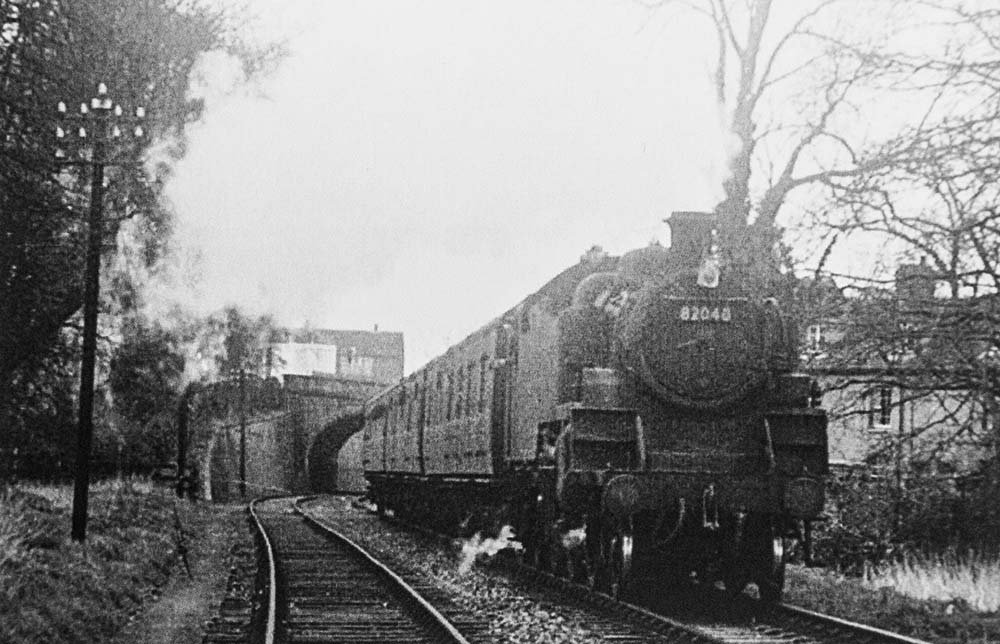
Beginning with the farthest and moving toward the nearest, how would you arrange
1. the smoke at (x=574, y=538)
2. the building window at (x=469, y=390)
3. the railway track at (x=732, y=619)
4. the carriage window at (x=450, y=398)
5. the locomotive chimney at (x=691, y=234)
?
the carriage window at (x=450, y=398) < the building window at (x=469, y=390) < the smoke at (x=574, y=538) < the locomotive chimney at (x=691, y=234) < the railway track at (x=732, y=619)

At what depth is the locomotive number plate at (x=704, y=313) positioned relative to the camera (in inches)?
418

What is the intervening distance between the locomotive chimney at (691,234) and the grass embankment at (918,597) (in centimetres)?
325

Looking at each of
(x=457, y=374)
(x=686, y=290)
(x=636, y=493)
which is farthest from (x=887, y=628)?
(x=457, y=374)

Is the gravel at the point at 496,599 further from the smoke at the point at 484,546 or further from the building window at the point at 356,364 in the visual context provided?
the building window at the point at 356,364

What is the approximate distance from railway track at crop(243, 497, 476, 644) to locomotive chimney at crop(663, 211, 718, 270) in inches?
149

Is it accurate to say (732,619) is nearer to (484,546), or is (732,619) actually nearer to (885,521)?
(885,521)

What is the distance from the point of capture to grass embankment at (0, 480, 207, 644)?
28.2 ft

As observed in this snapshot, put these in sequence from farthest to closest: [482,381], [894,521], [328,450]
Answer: [328,450] → [894,521] → [482,381]

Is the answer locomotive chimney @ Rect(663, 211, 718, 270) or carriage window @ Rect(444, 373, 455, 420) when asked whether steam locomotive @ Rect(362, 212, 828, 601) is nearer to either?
locomotive chimney @ Rect(663, 211, 718, 270)

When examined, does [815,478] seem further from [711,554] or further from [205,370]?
[205,370]

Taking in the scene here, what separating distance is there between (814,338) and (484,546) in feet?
19.5

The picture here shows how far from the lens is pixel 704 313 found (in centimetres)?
1068

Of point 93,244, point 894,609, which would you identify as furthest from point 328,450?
point 894,609

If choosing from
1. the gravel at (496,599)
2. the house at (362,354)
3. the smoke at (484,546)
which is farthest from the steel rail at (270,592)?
the house at (362,354)
